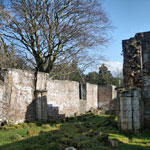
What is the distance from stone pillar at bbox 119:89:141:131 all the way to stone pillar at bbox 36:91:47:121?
522 cm

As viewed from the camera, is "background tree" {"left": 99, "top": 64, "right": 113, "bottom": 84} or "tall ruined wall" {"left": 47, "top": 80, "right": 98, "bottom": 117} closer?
"tall ruined wall" {"left": 47, "top": 80, "right": 98, "bottom": 117}

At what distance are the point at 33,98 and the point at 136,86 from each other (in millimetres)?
5969

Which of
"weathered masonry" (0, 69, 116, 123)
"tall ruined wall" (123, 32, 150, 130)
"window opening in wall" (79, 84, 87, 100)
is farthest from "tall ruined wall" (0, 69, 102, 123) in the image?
"tall ruined wall" (123, 32, 150, 130)

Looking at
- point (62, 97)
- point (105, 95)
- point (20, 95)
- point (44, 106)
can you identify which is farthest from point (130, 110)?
point (105, 95)

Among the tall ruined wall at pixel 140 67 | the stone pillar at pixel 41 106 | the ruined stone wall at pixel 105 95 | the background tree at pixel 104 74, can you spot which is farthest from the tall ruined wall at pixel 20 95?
the ruined stone wall at pixel 105 95

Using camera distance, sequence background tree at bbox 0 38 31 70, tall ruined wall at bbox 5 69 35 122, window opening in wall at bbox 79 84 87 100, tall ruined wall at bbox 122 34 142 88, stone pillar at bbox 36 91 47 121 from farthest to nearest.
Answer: window opening in wall at bbox 79 84 87 100, background tree at bbox 0 38 31 70, stone pillar at bbox 36 91 47 121, tall ruined wall at bbox 5 69 35 122, tall ruined wall at bbox 122 34 142 88

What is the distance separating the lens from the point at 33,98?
12469 millimetres

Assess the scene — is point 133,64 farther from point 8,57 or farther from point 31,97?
point 8,57

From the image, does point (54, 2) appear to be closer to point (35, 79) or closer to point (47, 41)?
point (47, 41)

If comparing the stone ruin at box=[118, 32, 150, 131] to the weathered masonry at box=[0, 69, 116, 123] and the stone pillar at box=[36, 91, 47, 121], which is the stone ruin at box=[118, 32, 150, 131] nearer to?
the stone pillar at box=[36, 91, 47, 121]

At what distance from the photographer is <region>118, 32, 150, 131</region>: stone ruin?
29.9 ft

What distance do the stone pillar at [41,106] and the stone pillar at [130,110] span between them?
17.1ft

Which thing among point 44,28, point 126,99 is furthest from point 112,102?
point 126,99

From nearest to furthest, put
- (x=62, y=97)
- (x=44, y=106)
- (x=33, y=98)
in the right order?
(x=33, y=98), (x=44, y=106), (x=62, y=97)
